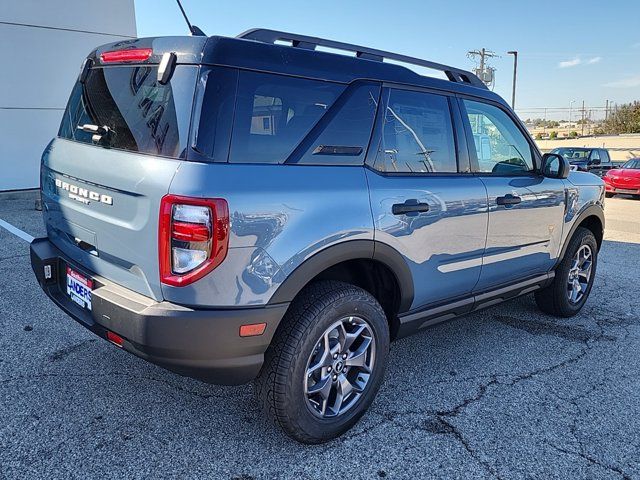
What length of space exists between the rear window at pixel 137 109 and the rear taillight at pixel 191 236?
25 cm

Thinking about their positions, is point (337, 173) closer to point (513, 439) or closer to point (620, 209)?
point (513, 439)

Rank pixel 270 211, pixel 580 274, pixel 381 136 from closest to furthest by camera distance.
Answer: pixel 270 211
pixel 381 136
pixel 580 274

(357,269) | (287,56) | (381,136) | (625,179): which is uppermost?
(287,56)

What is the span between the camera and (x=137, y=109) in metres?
2.46

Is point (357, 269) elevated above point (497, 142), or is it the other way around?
point (497, 142)

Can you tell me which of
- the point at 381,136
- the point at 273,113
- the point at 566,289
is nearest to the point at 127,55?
the point at 273,113

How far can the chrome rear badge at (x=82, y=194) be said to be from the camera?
247cm

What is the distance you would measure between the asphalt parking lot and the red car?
43.5ft

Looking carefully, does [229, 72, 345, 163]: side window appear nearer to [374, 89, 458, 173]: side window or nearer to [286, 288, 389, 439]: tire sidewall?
[374, 89, 458, 173]: side window

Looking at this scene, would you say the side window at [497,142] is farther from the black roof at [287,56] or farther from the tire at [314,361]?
the tire at [314,361]

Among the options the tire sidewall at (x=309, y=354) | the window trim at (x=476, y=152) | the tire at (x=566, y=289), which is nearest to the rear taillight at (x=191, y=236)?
the tire sidewall at (x=309, y=354)

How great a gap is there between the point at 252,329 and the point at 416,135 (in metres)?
1.59

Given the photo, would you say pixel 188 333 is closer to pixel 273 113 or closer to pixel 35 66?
pixel 273 113

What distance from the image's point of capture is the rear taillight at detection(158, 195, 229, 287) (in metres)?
2.11
